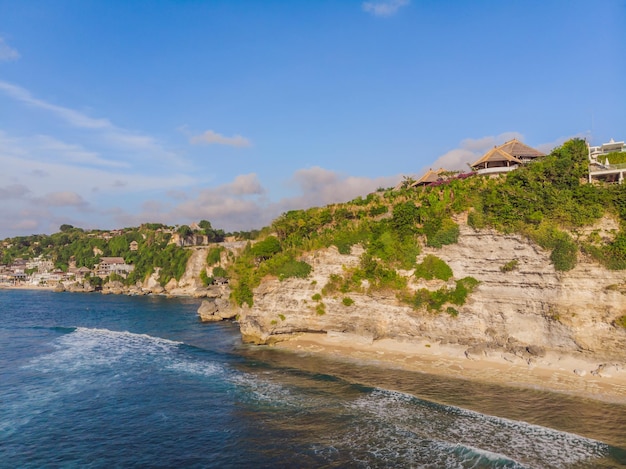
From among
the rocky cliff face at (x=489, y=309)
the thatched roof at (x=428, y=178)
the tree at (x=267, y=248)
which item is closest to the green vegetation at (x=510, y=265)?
the rocky cliff face at (x=489, y=309)

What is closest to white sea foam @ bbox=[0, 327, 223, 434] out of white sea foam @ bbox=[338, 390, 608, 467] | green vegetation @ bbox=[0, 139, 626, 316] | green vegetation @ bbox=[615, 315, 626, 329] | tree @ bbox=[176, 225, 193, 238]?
green vegetation @ bbox=[0, 139, 626, 316]

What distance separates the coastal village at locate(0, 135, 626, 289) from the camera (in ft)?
135

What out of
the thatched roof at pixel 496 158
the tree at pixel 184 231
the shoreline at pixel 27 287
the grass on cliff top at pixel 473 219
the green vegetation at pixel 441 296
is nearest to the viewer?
the grass on cliff top at pixel 473 219

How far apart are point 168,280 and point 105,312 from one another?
3916cm

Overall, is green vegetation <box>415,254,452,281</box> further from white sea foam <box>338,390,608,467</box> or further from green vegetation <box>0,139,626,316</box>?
white sea foam <box>338,390,608,467</box>

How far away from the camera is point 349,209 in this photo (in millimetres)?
48062

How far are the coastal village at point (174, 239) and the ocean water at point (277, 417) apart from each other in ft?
76.9

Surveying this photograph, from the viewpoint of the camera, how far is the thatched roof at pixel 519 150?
46.1 metres

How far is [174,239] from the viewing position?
132 m

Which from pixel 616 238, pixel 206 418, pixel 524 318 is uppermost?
pixel 616 238

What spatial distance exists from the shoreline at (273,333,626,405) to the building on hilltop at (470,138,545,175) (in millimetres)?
21991

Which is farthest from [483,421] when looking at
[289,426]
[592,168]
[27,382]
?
[27,382]

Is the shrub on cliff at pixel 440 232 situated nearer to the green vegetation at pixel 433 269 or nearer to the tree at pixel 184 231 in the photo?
the green vegetation at pixel 433 269

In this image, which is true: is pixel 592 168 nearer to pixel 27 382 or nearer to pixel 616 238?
pixel 616 238
